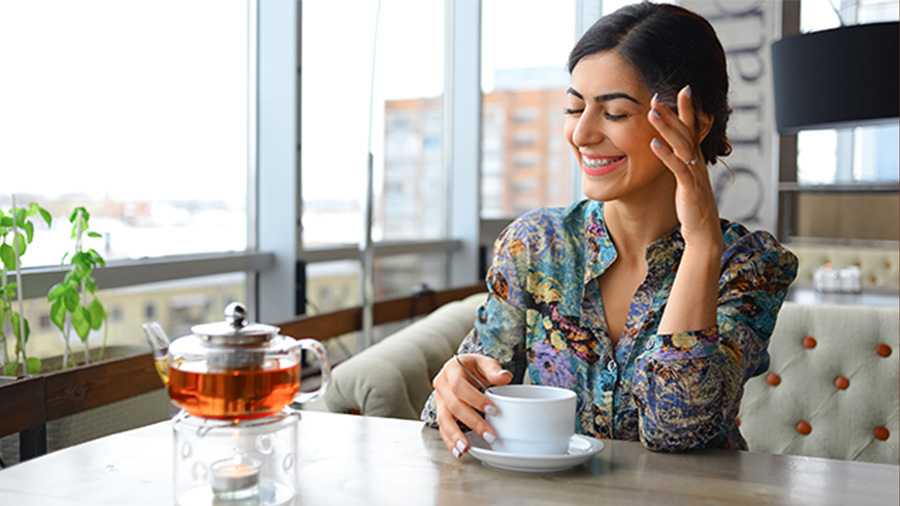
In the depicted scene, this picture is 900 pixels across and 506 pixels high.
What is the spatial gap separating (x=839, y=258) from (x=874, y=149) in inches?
74.1

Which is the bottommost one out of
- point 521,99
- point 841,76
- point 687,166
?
point 687,166

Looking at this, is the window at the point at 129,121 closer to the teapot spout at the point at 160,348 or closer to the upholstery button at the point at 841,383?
the teapot spout at the point at 160,348

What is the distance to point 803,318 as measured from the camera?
200 centimetres

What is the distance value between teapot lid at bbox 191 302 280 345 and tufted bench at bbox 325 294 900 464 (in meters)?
1.11

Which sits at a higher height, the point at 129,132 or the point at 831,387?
the point at 129,132

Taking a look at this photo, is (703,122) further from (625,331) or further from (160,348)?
(160,348)

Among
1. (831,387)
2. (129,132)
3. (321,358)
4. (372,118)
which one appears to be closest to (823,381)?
(831,387)

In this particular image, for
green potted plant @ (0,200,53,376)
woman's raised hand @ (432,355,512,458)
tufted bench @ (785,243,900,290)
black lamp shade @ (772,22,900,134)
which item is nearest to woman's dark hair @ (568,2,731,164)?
woman's raised hand @ (432,355,512,458)

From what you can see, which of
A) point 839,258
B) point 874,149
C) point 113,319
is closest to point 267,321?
point 113,319

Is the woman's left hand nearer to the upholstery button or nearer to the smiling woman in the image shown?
the smiling woman

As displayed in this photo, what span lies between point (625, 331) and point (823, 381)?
0.97 metres

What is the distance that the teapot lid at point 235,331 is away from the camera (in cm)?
70

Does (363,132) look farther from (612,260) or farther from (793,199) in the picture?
(793,199)

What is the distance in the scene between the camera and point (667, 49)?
1263 mm
